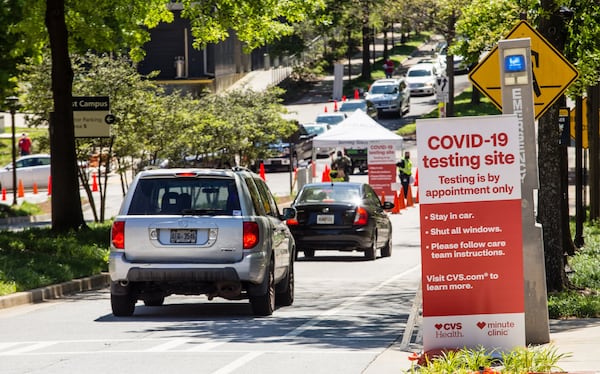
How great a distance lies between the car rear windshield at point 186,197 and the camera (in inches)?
606

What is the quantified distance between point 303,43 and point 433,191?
2782 inches

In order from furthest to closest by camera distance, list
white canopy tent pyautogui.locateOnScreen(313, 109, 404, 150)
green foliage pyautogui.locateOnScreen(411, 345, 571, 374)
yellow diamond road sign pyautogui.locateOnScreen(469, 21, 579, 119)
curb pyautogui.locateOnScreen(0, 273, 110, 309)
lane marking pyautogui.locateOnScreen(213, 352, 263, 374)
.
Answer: white canopy tent pyautogui.locateOnScreen(313, 109, 404, 150), curb pyautogui.locateOnScreen(0, 273, 110, 309), yellow diamond road sign pyautogui.locateOnScreen(469, 21, 579, 119), lane marking pyautogui.locateOnScreen(213, 352, 263, 374), green foliage pyautogui.locateOnScreen(411, 345, 571, 374)

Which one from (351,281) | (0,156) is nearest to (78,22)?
(351,281)

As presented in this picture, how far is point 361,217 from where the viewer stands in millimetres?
26016

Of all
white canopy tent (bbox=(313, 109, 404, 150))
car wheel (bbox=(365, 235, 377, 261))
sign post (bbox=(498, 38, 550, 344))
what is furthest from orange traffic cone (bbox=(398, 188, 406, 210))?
sign post (bbox=(498, 38, 550, 344))

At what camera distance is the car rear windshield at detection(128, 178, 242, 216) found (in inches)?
606

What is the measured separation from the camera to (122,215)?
50.6ft

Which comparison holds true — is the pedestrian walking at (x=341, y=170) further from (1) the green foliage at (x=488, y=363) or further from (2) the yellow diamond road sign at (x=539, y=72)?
(1) the green foliage at (x=488, y=363)

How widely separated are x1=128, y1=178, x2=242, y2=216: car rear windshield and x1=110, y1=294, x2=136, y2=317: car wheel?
3.36ft

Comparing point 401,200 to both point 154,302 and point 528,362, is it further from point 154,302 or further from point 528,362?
point 528,362

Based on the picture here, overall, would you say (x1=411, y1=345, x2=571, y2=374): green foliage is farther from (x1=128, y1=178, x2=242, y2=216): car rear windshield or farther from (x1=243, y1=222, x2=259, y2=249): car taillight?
(x1=128, y1=178, x2=242, y2=216): car rear windshield

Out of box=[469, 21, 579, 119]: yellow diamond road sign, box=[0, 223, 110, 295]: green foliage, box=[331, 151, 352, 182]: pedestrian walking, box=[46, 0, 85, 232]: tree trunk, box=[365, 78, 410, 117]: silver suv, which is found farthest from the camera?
box=[365, 78, 410, 117]: silver suv

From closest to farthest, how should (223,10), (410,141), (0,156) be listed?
(223,10), (0,156), (410,141)

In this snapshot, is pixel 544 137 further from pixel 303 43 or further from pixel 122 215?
pixel 303 43
